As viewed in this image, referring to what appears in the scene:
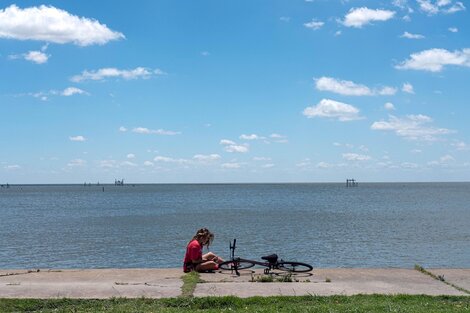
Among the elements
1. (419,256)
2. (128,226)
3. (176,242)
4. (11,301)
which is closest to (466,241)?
(419,256)

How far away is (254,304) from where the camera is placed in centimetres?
959

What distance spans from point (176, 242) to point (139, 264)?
9411 mm

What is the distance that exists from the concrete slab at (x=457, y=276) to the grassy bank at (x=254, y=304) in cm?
196

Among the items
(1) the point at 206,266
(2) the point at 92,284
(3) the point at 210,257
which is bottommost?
(2) the point at 92,284

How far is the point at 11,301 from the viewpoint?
9.64 m

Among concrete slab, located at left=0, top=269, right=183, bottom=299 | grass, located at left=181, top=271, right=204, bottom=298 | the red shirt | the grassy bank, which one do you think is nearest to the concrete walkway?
concrete slab, located at left=0, top=269, right=183, bottom=299

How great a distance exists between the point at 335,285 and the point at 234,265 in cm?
291

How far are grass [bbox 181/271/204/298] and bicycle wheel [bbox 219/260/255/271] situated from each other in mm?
894

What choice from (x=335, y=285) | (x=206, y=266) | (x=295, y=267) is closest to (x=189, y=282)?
(x=206, y=266)

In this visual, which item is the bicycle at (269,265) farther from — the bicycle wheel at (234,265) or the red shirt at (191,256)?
the red shirt at (191,256)

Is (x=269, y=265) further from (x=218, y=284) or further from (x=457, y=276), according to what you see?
(x=457, y=276)

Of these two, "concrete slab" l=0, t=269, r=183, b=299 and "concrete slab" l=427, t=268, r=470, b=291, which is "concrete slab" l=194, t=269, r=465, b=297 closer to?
"concrete slab" l=427, t=268, r=470, b=291

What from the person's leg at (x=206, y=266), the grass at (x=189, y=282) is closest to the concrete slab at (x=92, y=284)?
the grass at (x=189, y=282)

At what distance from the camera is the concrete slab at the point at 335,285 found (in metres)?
10.8
